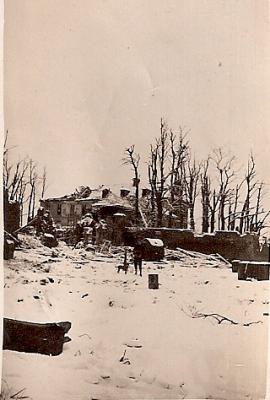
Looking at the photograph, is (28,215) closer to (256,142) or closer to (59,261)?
(59,261)

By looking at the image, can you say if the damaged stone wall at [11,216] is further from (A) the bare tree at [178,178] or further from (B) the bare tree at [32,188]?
(A) the bare tree at [178,178]

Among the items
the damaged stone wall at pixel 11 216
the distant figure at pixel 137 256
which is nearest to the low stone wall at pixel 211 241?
the distant figure at pixel 137 256

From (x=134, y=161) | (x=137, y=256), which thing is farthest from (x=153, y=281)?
(x=134, y=161)

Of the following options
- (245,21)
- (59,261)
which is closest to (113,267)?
(59,261)

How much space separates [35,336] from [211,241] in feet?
0.72

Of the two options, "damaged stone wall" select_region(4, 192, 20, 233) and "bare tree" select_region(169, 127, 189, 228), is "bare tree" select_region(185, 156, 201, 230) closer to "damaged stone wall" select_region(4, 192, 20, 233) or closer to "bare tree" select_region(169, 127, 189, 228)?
"bare tree" select_region(169, 127, 189, 228)

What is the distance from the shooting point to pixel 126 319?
653 mm

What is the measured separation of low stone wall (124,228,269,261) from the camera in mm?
648

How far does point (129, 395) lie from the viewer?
25.8 inches

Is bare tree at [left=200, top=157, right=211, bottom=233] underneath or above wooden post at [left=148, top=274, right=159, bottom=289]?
above

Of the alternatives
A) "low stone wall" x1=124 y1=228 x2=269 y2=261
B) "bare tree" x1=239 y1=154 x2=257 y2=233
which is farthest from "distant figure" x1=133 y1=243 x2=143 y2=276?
"bare tree" x1=239 y1=154 x2=257 y2=233

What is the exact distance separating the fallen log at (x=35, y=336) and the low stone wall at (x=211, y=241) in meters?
0.12

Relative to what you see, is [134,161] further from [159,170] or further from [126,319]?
[126,319]

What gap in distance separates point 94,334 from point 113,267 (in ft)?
0.25
